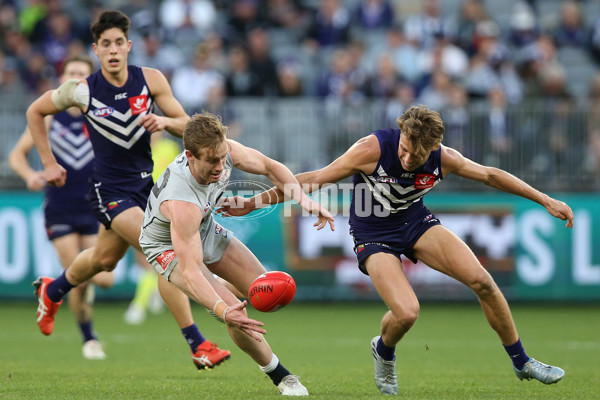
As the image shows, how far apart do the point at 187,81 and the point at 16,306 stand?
4726 millimetres

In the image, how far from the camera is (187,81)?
16422 mm

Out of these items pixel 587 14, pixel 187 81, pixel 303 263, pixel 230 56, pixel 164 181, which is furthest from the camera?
pixel 587 14

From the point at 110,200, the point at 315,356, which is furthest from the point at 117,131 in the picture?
the point at 315,356

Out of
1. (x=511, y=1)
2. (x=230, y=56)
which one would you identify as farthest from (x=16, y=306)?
(x=511, y=1)

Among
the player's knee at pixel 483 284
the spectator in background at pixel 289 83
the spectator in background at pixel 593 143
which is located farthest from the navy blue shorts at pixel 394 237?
the spectator in background at pixel 289 83

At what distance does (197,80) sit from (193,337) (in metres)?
8.91

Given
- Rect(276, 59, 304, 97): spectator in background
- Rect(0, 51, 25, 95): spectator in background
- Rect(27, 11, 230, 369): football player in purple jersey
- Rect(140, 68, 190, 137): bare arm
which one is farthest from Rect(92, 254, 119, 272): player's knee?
Rect(0, 51, 25, 95): spectator in background

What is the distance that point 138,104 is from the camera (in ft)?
27.1

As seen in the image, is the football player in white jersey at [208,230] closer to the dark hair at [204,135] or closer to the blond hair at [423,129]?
the dark hair at [204,135]

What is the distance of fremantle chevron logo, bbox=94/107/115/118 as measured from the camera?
819 centimetres

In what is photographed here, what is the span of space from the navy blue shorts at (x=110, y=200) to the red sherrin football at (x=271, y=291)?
1970 millimetres

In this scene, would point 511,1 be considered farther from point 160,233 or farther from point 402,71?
point 160,233

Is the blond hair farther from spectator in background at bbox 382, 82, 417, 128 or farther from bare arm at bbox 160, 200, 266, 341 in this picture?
spectator in background at bbox 382, 82, 417, 128

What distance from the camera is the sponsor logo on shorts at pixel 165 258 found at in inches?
278
